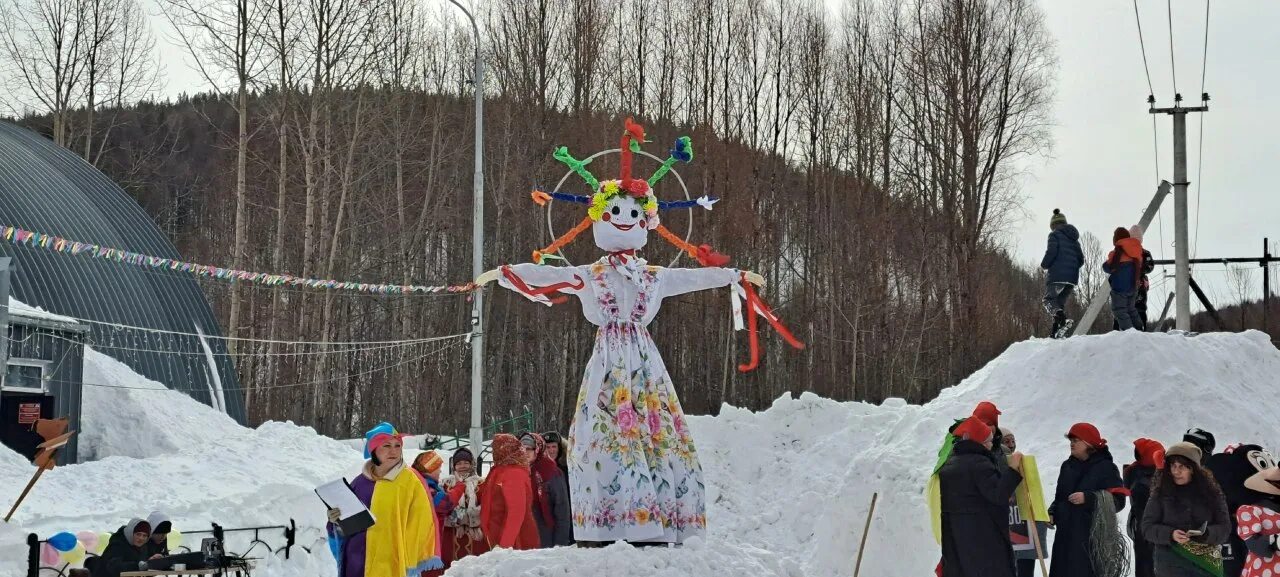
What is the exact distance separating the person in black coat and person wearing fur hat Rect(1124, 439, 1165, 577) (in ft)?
3.09

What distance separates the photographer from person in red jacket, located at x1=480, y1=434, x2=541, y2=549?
9.53 m

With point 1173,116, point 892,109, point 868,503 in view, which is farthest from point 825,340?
point 868,503

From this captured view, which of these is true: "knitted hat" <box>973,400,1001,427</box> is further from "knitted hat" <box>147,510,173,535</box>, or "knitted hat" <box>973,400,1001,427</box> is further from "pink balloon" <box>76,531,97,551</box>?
"pink balloon" <box>76,531,97,551</box>

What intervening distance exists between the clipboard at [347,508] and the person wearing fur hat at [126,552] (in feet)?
11.4

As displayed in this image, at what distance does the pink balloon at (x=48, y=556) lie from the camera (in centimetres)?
1013

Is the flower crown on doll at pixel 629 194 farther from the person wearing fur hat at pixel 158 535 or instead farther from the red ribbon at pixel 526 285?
the person wearing fur hat at pixel 158 535

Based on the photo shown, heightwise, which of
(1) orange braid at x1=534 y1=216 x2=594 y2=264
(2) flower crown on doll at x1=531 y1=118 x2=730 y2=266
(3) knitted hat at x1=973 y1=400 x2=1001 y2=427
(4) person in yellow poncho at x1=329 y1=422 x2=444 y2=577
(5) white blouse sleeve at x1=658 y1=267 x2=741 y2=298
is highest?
(2) flower crown on doll at x1=531 y1=118 x2=730 y2=266

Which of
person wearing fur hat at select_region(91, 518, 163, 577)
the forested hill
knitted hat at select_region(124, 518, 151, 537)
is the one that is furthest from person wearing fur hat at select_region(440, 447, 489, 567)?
the forested hill

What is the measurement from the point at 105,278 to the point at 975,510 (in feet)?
58.6

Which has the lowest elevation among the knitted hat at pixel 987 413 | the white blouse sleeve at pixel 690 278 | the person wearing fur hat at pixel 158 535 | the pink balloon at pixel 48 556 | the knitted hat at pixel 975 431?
the pink balloon at pixel 48 556

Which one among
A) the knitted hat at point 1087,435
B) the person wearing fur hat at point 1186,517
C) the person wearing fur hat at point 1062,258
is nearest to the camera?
the person wearing fur hat at point 1186,517

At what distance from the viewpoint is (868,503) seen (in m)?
14.3

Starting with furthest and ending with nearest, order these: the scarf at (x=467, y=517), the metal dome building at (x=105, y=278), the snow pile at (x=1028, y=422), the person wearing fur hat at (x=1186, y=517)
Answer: the metal dome building at (x=105, y=278), the snow pile at (x=1028, y=422), the scarf at (x=467, y=517), the person wearing fur hat at (x=1186, y=517)

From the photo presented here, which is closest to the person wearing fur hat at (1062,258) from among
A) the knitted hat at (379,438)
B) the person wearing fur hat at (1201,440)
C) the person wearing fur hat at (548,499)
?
the person wearing fur hat at (1201,440)
